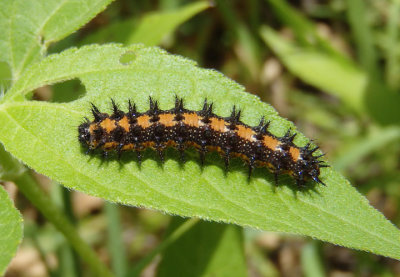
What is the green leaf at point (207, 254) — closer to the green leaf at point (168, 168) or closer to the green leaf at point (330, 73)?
the green leaf at point (168, 168)

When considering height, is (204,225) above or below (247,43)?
below

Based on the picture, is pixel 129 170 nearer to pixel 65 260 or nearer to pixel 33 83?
pixel 33 83

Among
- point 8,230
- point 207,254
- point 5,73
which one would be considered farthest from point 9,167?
point 207,254

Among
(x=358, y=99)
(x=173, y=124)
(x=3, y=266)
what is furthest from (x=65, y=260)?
(x=358, y=99)

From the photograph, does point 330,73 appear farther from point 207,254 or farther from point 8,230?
point 8,230

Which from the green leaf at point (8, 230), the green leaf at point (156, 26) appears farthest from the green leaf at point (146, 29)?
the green leaf at point (8, 230)

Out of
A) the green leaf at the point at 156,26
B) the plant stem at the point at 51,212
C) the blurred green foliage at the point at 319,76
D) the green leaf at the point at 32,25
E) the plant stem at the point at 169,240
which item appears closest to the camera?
the plant stem at the point at 51,212
